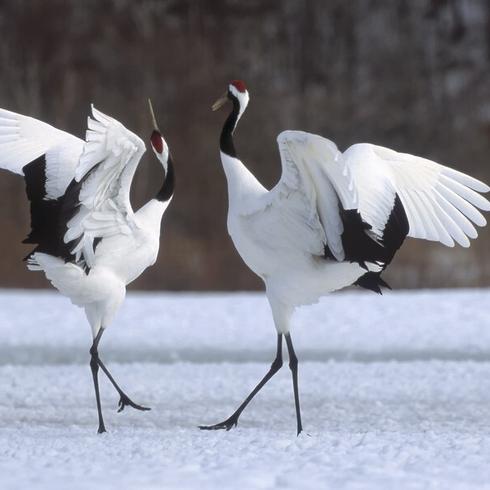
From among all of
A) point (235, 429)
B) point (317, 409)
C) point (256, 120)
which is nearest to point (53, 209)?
point (235, 429)

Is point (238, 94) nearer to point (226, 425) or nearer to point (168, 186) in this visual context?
point (168, 186)

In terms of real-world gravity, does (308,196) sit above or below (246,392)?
above

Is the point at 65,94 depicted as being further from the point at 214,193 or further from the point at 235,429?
the point at 235,429

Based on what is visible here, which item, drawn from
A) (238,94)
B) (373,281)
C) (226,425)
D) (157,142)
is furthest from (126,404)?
(238,94)

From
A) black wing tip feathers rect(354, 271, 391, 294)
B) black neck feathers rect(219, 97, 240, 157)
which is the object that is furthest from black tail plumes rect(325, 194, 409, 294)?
black neck feathers rect(219, 97, 240, 157)

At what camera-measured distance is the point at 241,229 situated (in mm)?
6070

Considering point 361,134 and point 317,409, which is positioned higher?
point 361,134

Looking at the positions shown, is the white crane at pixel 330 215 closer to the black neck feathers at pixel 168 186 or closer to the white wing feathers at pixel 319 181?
the white wing feathers at pixel 319 181

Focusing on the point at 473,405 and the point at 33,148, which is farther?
the point at 473,405

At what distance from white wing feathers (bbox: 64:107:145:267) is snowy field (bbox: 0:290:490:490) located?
91 cm

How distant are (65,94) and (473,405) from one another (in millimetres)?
15383

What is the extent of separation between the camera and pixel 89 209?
599 cm

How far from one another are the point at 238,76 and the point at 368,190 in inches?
648

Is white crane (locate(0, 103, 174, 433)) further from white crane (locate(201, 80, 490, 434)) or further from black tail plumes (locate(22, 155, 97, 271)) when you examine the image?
white crane (locate(201, 80, 490, 434))
